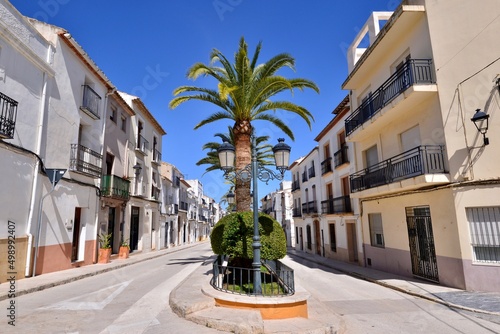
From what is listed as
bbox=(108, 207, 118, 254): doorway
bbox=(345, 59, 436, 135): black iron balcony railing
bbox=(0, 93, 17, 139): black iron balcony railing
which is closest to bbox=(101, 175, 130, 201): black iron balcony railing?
bbox=(108, 207, 118, 254): doorway

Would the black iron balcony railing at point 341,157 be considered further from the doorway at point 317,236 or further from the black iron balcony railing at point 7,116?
the black iron balcony railing at point 7,116

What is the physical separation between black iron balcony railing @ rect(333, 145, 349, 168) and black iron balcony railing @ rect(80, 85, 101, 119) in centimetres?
1359

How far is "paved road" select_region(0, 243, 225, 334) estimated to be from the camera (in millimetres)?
5000

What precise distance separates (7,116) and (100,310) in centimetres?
656

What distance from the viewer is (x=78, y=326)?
5.14 metres

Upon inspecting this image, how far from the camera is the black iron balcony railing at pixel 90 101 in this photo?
45.8 feet

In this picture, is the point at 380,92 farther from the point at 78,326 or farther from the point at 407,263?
the point at 78,326

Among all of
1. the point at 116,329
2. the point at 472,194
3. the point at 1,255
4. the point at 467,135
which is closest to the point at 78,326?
the point at 116,329

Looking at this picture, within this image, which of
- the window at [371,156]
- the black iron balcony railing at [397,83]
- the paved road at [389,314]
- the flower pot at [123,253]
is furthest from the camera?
the flower pot at [123,253]

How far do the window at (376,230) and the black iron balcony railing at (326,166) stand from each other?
6205 millimetres

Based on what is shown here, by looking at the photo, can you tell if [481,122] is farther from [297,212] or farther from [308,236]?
[297,212]

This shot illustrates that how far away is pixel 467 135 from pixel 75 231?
52.4 ft

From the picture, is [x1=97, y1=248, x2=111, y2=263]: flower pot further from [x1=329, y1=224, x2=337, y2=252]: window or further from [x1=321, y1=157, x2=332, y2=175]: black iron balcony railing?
[x1=321, y1=157, x2=332, y2=175]: black iron balcony railing

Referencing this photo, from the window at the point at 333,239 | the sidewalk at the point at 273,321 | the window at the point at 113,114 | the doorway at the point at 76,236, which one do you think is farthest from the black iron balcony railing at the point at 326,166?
the doorway at the point at 76,236
